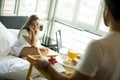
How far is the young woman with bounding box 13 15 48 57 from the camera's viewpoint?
8.99 ft

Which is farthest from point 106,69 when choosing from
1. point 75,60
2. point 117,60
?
point 75,60

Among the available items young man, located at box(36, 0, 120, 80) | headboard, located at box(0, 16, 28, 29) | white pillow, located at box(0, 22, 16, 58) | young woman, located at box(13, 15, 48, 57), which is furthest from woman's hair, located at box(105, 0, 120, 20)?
headboard, located at box(0, 16, 28, 29)

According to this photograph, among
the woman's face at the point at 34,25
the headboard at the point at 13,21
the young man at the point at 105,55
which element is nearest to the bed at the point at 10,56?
the headboard at the point at 13,21

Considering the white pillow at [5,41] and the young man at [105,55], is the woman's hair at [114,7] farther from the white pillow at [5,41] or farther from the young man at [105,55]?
the white pillow at [5,41]

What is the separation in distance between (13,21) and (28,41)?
553mm

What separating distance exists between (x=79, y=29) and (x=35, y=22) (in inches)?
44.6

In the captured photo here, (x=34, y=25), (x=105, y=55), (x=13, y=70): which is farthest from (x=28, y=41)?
(x=105, y=55)

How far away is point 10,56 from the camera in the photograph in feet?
8.94

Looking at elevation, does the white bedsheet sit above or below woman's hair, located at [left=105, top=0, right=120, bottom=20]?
below

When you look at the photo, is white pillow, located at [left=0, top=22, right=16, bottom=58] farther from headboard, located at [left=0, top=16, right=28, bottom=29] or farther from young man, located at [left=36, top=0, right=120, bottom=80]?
young man, located at [left=36, top=0, right=120, bottom=80]

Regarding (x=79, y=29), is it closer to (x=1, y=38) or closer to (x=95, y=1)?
(x=95, y=1)

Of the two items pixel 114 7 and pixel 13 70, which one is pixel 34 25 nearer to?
pixel 13 70

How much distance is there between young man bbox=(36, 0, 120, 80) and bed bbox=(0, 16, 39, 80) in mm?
1480

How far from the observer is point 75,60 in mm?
2016
